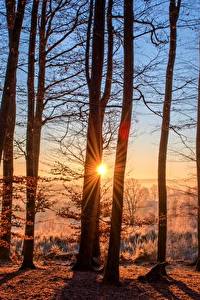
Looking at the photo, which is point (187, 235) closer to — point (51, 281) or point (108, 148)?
point (108, 148)

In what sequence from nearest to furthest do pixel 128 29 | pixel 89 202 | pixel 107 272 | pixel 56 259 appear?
pixel 107 272, pixel 128 29, pixel 89 202, pixel 56 259

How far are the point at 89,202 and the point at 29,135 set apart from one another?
2319 mm

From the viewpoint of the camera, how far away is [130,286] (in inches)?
347

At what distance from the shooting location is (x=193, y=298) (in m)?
8.41

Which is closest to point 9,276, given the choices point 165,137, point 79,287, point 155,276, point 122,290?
point 79,287

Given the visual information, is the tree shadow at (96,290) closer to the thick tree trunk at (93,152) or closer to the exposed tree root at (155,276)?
the exposed tree root at (155,276)

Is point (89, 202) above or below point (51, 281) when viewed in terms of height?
above

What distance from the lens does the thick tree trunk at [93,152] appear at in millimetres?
10375

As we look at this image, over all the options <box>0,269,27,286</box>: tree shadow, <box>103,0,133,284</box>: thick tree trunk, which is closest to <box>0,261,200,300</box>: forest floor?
<box>0,269,27,286</box>: tree shadow

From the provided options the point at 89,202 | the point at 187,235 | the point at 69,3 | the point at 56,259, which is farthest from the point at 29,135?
the point at 187,235

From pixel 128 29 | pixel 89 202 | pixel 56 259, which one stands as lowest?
pixel 56 259

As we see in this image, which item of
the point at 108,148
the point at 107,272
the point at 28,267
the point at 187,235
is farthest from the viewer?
the point at 187,235

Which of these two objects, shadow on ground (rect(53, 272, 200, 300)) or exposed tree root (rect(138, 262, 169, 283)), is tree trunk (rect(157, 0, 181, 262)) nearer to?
exposed tree root (rect(138, 262, 169, 283))

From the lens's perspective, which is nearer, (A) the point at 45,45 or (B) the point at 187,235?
(A) the point at 45,45
